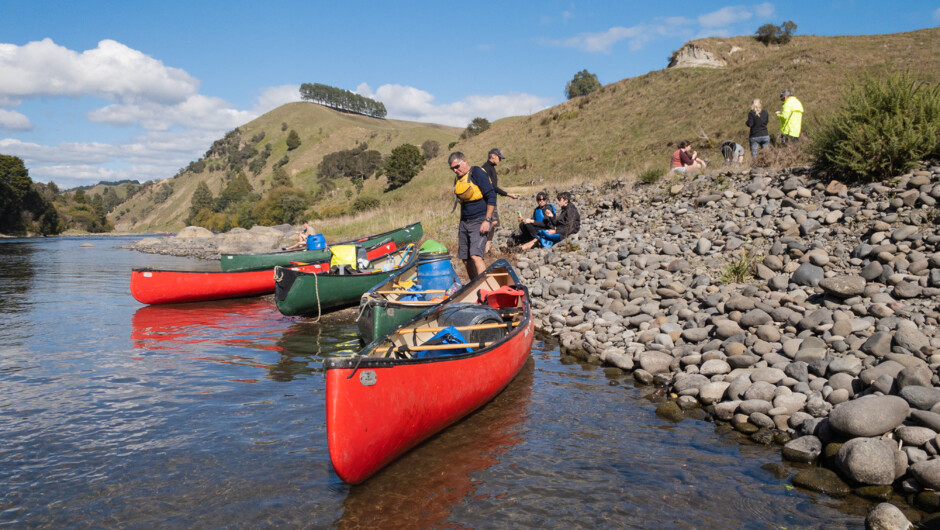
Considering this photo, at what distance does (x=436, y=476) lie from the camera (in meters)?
4.69

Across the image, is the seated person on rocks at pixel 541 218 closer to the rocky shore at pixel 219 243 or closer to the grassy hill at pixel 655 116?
the grassy hill at pixel 655 116

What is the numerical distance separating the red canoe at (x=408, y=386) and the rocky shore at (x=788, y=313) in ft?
6.63

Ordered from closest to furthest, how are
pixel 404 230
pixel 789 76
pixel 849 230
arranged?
pixel 849 230
pixel 404 230
pixel 789 76

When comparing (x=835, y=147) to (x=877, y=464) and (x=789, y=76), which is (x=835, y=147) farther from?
(x=789, y=76)

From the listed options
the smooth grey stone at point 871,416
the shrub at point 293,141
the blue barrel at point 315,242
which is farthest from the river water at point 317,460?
the shrub at point 293,141

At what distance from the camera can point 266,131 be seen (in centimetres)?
12388

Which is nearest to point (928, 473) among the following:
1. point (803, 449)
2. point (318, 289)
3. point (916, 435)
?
point (916, 435)

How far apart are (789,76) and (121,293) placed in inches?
1473

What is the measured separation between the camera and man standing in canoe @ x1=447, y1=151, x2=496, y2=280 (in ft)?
29.5

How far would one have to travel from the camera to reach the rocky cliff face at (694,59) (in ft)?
153

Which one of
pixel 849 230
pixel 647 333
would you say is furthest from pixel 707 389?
pixel 849 230

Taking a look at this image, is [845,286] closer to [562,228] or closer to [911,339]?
[911,339]

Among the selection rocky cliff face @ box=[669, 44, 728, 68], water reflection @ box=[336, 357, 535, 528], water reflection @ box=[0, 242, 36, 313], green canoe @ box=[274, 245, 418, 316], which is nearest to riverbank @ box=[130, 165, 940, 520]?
water reflection @ box=[336, 357, 535, 528]

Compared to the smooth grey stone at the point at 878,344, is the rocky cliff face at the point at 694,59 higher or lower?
higher
